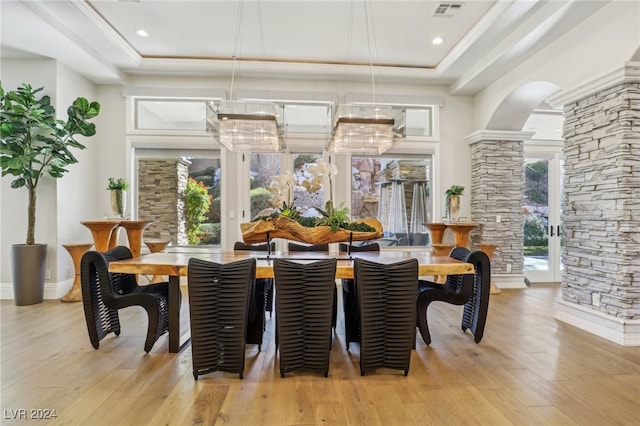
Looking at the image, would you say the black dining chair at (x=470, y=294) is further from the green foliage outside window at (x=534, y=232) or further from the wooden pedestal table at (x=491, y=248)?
the green foliage outside window at (x=534, y=232)

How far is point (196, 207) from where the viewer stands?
5.41 metres

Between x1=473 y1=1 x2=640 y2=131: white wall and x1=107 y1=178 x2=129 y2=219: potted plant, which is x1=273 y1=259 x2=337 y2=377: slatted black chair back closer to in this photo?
x1=473 y1=1 x2=640 y2=131: white wall

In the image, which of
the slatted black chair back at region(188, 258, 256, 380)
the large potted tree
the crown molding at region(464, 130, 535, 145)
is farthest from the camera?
the crown molding at region(464, 130, 535, 145)

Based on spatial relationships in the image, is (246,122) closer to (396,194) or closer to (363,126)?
(363,126)

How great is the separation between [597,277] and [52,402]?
4.66 m

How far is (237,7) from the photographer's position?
3.68 metres

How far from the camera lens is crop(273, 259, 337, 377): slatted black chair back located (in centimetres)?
226

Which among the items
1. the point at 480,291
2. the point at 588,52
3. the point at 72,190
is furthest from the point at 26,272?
the point at 588,52

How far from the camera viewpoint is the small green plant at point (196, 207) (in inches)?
212

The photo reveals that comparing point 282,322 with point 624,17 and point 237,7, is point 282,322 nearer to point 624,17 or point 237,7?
point 237,7

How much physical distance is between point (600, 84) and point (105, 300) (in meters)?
4.96

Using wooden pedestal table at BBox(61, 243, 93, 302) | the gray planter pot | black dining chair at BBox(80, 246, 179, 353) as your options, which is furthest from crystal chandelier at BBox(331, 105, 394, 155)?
the gray planter pot

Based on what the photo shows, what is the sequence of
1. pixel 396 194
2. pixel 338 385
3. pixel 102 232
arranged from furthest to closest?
pixel 396 194, pixel 102 232, pixel 338 385

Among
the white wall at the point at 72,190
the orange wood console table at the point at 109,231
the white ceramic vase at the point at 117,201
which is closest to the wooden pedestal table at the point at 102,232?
the orange wood console table at the point at 109,231
